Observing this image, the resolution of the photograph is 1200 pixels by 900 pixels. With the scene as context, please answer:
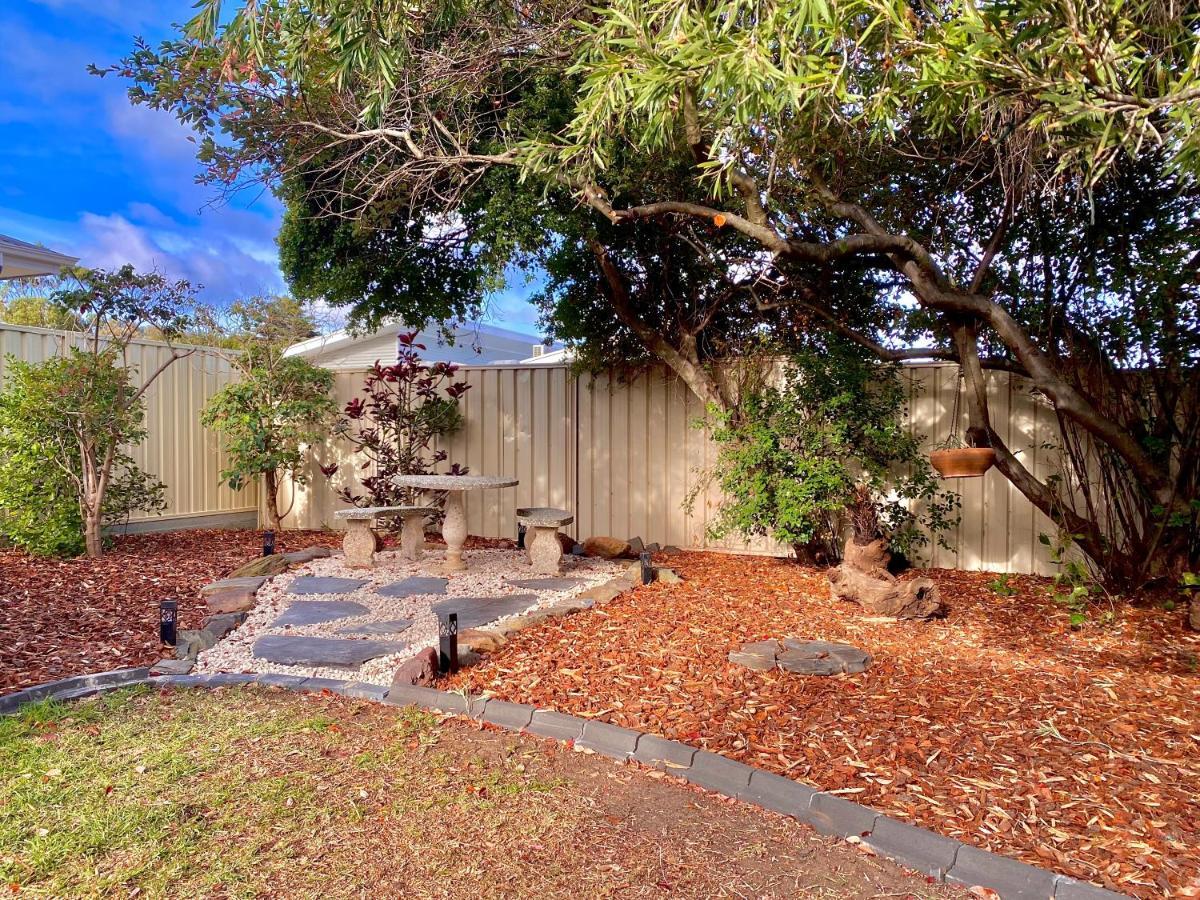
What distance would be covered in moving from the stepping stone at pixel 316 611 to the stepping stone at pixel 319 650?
0.30 meters

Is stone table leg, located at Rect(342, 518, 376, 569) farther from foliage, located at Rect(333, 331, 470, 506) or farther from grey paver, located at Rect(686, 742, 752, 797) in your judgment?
grey paver, located at Rect(686, 742, 752, 797)

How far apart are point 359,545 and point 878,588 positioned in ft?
12.3

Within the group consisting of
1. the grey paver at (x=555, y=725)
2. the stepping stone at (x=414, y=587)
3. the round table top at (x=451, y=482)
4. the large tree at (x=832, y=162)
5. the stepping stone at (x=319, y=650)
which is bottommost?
the grey paver at (x=555, y=725)

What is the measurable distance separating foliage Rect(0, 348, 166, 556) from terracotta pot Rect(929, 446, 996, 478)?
19.7 ft

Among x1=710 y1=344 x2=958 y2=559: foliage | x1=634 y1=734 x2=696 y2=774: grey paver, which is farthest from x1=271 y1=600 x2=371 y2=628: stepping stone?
x1=710 y1=344 x2=958 y2=559: foliage

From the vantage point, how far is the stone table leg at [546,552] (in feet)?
18.8

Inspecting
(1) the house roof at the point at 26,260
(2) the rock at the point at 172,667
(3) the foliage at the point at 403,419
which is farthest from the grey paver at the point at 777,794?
(1) the house roof at the point at 26,260

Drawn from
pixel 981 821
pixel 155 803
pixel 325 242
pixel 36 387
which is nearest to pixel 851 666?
pixel 981 821

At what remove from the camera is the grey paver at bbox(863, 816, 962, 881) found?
6.82 ft

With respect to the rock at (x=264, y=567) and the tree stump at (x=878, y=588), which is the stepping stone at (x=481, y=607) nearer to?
the rock at (x=264, y=567)

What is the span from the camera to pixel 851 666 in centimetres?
343

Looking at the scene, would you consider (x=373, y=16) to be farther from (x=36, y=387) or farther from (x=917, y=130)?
(x=36, y=387)

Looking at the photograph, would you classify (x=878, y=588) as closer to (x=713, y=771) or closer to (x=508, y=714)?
(x=713, y=771)

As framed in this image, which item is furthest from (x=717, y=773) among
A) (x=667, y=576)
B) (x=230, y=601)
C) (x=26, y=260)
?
(x=26, y=260)
